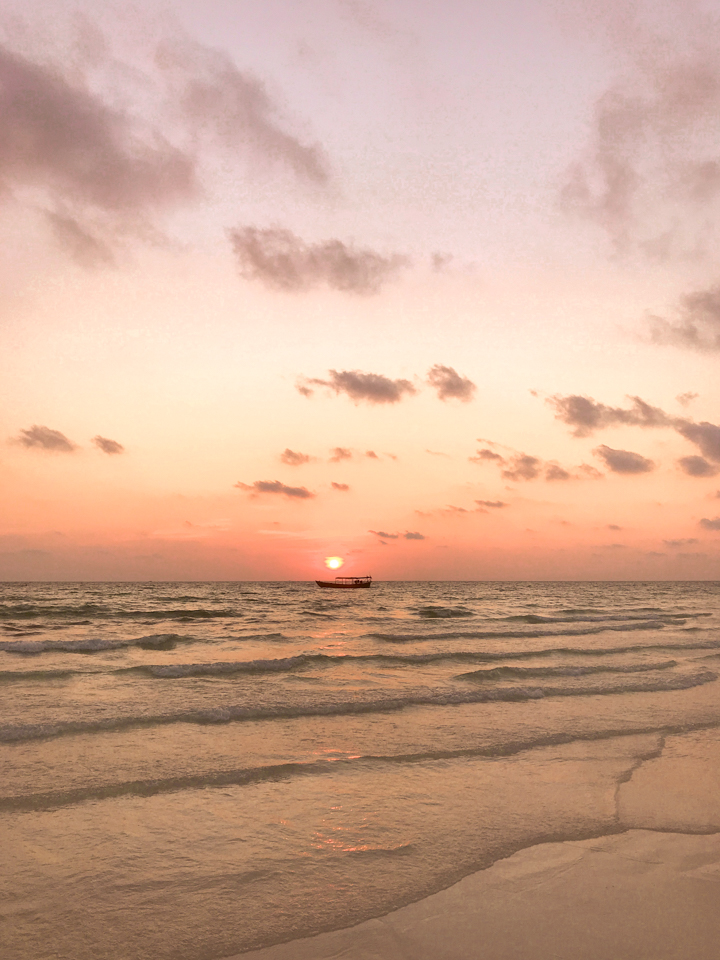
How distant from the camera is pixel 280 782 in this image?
965 cm

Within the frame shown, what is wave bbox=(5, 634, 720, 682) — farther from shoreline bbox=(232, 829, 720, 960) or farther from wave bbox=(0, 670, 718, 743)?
shoreline bbox=(232, 829, 720, 960)

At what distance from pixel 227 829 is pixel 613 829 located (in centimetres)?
513

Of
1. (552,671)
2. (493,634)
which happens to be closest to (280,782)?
(552,671)

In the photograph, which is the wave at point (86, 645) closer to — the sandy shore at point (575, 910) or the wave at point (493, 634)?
the wave at point (493, 634)

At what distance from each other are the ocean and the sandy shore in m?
0.29

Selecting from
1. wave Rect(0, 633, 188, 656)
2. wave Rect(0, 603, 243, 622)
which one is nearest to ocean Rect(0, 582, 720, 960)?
wave Rect(0, 633, 188, 656)

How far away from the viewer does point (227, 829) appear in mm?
7820

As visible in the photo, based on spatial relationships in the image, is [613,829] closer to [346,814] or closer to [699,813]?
[699,813]

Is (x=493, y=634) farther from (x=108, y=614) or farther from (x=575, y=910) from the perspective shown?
(x=108, y=614)

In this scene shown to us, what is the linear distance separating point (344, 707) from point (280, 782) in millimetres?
5898

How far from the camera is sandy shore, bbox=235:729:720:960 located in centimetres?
527

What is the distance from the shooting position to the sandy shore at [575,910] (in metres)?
5.27

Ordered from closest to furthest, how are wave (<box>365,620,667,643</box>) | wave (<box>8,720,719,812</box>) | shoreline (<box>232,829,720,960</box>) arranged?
shoreline (<box>232,829,720,960</box>) → wave (<box>8,720,719,812</box>) → wave (<box>365,620,667,643</box>)

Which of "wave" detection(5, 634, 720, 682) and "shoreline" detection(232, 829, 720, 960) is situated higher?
"shoreline" detection(232, 829, 720, 960)
